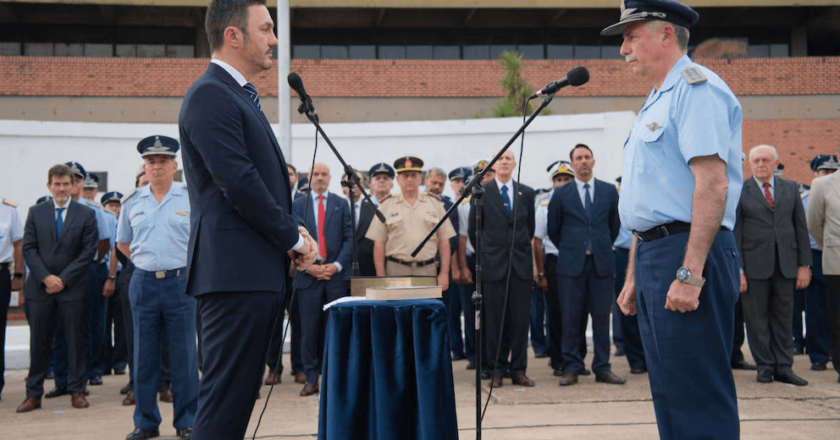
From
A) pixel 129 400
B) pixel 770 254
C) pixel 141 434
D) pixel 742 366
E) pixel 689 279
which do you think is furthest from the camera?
pixel 742 366

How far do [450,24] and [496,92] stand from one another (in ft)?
9.66

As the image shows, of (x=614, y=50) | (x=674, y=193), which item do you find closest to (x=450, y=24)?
A: (x=614, y=50)

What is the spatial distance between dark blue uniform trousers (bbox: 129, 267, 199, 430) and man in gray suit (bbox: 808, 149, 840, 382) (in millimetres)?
5415

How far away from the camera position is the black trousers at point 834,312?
639 cm

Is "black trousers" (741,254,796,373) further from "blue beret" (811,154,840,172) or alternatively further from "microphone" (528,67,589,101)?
"microphone" (528,67,589,101)

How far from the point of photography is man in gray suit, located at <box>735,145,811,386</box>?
655 cm

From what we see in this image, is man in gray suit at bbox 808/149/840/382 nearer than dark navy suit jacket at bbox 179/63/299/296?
No

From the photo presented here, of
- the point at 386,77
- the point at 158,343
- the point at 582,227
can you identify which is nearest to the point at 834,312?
the point at 582,227

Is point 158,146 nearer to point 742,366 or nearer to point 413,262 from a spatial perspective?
point 413,262

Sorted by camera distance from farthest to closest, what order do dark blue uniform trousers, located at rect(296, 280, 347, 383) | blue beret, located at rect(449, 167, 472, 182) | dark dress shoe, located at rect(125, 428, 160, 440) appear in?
blue beret, located at rect(449, 167, 472, 182) → dark blue uniform trousers, located at rect(296, 280, 347, 383) → dark dress shoe, located at rect(125, 428, 160, 440)

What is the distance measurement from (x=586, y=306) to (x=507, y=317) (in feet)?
2.60

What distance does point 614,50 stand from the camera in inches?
824

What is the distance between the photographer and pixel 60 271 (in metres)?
6.19

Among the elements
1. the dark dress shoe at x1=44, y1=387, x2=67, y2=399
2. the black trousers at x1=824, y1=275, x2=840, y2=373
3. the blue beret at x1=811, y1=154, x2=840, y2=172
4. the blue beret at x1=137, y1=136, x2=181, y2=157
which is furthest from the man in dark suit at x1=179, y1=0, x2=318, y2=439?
the blue beret at x1=811, y1=154, x2=840, y2=172
